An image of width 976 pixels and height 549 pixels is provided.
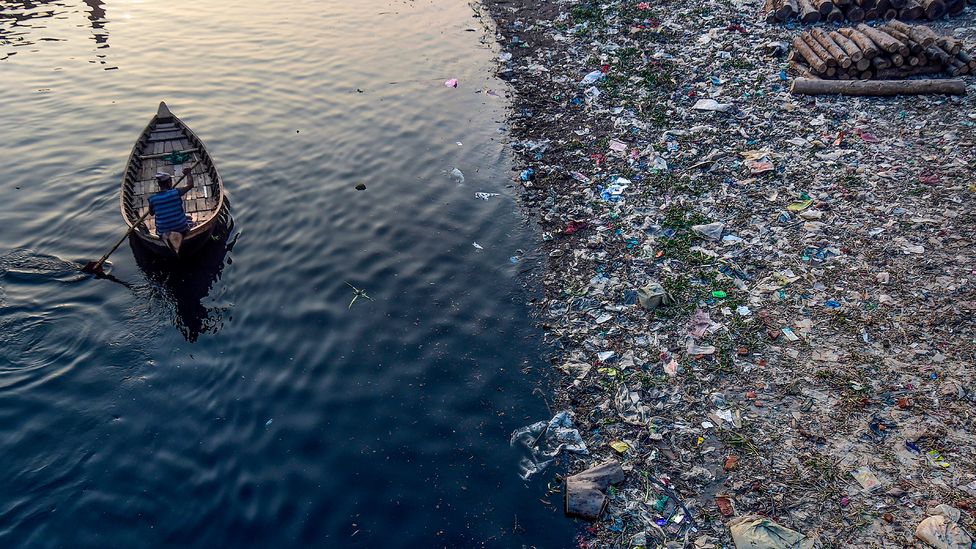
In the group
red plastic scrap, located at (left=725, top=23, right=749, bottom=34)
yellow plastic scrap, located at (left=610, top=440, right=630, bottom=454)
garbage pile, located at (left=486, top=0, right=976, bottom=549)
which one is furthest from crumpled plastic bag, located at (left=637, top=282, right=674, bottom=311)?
red plastic scrap, located at (left=725, top=23, right=749, bottom=34)

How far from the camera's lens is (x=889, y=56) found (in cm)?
1072

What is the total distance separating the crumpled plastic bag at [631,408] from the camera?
6453 mm

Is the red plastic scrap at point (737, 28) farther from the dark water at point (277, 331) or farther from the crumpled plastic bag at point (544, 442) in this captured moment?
the crumpled plastic bag at point (544, 442)

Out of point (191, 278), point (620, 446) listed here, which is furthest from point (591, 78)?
point (620, 446)

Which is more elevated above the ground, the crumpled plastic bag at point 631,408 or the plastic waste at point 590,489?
the crumpled plastic bag at point 631,408

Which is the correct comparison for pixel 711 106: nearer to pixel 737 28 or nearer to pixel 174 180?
pixel 737 28

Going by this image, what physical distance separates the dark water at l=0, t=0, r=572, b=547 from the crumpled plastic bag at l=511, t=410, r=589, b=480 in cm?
14

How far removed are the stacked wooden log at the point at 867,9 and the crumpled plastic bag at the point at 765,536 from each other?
41.0 feet

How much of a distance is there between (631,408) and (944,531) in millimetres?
2893

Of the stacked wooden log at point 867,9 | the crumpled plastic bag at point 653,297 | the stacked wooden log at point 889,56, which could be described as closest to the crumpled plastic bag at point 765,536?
the crumpled plastic bag at point 653,297

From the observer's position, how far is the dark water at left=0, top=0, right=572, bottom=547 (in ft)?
19.6

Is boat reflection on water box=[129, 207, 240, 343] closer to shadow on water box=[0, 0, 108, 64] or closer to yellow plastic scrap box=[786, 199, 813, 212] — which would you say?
yellow plastic scrap box=[786, 199, 813, 212]

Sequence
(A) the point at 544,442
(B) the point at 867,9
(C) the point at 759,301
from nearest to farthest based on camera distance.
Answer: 1. (A) the point at 544,442
2. (C) the point at 759,301
3. (B) the point at 867,9

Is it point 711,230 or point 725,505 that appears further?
point 711,230
